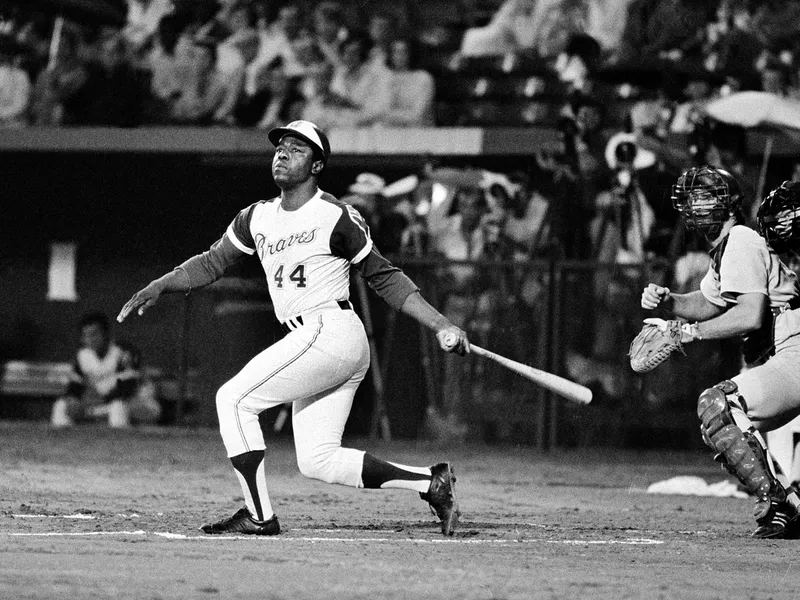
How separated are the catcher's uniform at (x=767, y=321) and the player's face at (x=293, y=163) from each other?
86.6 inches

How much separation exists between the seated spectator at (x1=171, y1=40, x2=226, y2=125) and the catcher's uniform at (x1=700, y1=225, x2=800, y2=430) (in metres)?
9.42

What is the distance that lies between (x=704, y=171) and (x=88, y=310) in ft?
37.0

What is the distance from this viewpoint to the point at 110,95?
16.6 metres

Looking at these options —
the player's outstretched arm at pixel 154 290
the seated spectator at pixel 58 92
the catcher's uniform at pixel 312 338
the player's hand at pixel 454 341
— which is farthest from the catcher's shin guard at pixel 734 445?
the seated spectator at pixel 58 92

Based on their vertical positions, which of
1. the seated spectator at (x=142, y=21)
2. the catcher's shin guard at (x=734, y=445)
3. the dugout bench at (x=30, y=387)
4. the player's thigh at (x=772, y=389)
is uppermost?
the seated spectator at (x=142, y=21)

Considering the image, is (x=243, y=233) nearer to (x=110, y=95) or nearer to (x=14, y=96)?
(x=110, y=95)

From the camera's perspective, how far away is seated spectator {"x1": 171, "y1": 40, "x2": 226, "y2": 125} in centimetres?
1616

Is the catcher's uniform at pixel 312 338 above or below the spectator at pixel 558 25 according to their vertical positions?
below

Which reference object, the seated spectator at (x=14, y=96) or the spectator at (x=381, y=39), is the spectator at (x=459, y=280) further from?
the seated spectator at (x=14, y=96)

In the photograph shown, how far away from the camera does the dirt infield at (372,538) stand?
548cm

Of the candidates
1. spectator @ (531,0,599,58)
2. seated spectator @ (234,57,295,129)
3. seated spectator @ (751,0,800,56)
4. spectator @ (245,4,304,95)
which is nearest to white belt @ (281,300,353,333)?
spectator @ (531,0,599,58)

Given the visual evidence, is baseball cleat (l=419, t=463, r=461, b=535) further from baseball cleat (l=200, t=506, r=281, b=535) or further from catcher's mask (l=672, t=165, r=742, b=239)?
catcher's mask (l=672, t=165, r=742, b=239)

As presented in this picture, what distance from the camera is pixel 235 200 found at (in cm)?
1714

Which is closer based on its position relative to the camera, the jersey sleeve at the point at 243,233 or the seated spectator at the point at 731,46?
the jersey sleeve at the point at 243,233
